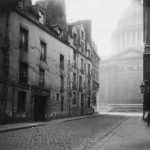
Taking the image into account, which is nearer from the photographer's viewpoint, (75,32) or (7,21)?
(7,21)

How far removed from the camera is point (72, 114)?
2786cm

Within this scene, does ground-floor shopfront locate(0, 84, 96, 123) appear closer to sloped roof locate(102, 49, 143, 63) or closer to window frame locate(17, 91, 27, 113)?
window frame locate(17, 91, 27, 113)

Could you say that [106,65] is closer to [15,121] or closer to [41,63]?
[41,63]

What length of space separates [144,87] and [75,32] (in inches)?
484

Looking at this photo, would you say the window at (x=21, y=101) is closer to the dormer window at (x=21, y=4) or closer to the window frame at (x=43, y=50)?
the window frame at (x=43, y=50)

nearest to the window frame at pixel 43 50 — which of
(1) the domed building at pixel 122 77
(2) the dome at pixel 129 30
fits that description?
(1) the domed building at pixel 122 77

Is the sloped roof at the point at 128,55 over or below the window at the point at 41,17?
over

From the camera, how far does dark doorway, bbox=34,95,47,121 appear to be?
2033 cm

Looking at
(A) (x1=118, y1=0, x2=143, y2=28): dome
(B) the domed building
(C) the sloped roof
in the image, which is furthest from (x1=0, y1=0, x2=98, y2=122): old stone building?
(A) (x1=118, y1=0, x2=143, y2=28): dome

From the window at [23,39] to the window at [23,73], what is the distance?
48.7 inches

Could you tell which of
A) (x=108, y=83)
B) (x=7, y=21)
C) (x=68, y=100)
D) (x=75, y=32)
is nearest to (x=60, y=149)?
(x=7, y=21)

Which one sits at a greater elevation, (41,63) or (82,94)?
(41,63)

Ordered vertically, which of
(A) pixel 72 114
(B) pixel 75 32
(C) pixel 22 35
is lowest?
(A) pixel 72 114

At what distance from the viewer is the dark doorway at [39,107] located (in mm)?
20328
